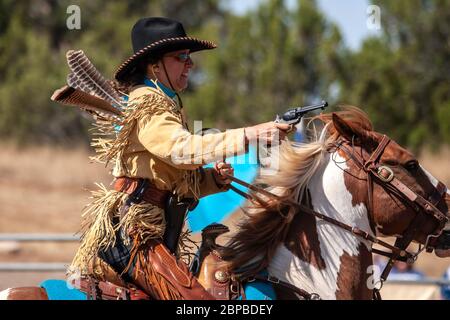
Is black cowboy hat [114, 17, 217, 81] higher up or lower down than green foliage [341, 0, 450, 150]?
lower down

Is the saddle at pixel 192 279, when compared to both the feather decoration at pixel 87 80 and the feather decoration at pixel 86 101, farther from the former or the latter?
the feather decoration at pixel 87 80

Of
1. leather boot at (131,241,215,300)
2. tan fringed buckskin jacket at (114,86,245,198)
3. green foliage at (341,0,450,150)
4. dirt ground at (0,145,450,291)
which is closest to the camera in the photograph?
tan fringed buckskin jacket at (114,86,245,198)

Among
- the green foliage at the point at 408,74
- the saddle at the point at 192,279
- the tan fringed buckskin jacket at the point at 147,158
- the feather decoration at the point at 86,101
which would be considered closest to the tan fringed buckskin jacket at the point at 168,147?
the tan fringed buckskin jacket at the point at 147,158

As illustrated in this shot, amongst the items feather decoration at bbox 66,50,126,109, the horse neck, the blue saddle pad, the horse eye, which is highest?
feather decoration at bbox 66,50,126,109

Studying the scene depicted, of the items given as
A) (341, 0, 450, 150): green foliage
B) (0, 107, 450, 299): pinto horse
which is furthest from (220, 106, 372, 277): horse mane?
(341, 0, 450, 150): green foliage

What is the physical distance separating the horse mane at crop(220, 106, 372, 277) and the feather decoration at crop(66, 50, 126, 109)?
917mm

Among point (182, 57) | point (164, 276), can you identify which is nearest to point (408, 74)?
point (182, 57)

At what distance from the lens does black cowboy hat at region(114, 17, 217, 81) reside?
14.7 feet

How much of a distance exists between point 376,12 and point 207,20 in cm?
2518

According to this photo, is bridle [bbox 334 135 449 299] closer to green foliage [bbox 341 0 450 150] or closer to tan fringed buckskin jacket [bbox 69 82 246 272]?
tan fringed buckskin jacket [bbox 69 82 246 272]

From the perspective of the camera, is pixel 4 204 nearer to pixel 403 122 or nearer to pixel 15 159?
pixel 15 159

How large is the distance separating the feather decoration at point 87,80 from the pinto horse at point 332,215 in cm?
92

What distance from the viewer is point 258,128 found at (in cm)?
411
